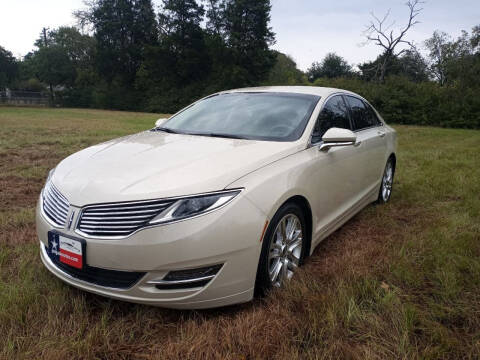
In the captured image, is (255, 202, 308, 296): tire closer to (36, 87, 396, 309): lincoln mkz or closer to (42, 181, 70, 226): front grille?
(36, 87, 396, 309): lincoln mkz

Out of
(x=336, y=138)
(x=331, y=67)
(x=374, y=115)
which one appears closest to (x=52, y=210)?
(x=336, y=138)

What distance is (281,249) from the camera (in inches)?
100

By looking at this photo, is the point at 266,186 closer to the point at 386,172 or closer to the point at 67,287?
the point at 67,287

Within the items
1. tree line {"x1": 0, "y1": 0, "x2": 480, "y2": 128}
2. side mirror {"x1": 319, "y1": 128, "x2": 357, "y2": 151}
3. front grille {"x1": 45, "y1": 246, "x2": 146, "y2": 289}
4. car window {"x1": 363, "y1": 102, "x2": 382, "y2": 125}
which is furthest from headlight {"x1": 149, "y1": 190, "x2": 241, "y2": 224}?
tree line {"x1": 0, "y1": 0, "x2": 480, "y2": 128}

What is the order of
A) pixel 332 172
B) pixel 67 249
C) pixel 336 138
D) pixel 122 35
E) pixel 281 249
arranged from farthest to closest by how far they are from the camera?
1. pixel 122 35
2. pixel 332 172
3. pixel 336 138
4. pixel 281 249
5. pixel 67 249

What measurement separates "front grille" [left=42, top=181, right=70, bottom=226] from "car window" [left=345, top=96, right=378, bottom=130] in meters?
2.83

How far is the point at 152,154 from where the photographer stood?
2.62m

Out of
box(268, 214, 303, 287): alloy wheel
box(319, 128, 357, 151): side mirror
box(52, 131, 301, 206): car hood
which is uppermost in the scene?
box(319, 128, 357, 151): side mirror

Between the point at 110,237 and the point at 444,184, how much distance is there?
5.18 metres

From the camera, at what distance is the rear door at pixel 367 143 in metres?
3.86

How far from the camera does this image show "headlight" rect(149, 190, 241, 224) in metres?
2.00

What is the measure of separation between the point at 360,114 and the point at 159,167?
271cm

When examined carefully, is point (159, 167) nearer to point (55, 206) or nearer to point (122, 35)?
point (55, 206)

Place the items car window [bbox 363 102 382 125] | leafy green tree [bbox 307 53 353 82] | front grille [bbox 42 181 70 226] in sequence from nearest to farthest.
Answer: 1. front grille [bbox 42 181 70 226]
2. car window [bbox 363 102 382 125]
3. leafy green tree [bbox 307 53 353 82]
